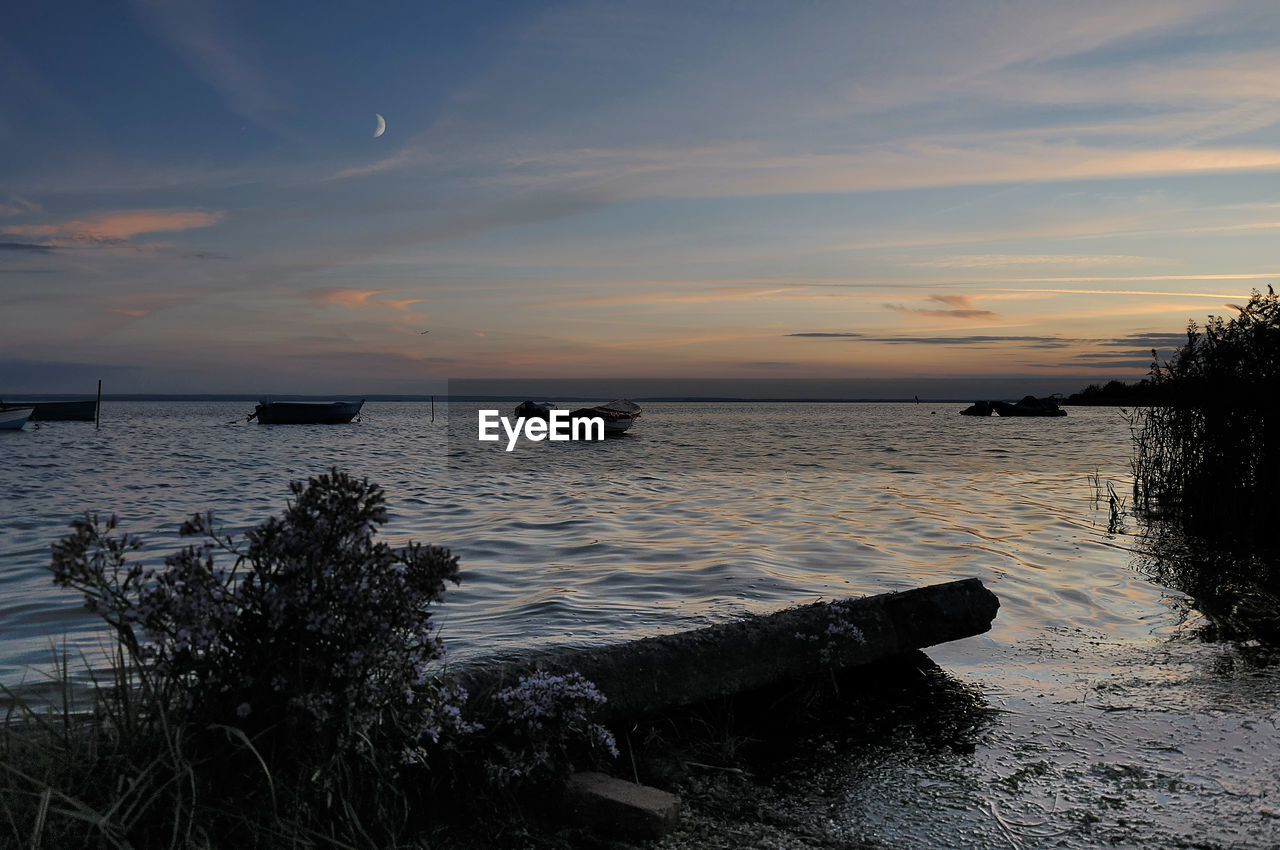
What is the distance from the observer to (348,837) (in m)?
3.11

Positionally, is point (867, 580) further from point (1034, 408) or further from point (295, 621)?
point (1034, 408)

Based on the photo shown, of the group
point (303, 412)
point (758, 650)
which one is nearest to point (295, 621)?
point (758, 650)

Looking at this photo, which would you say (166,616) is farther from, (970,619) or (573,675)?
(970,619)

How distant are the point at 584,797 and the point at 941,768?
1.92 meters

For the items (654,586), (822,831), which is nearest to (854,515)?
(654,586)

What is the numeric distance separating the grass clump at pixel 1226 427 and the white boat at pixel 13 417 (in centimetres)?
6972

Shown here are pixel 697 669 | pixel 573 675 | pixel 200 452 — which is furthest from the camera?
pixel 200 452

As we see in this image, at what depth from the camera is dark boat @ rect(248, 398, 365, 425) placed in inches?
3046

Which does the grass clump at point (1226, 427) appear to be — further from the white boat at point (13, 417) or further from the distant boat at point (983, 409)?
the distant boat at point (983, 409)

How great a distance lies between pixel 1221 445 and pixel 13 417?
7097 cm

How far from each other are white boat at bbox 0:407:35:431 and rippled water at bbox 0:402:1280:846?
4084 centimetres

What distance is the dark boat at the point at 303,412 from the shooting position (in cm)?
7738

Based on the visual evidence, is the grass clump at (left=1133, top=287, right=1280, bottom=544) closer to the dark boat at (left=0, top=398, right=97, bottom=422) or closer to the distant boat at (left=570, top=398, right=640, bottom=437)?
the distant boat at (left=570, top=398, right=640, bottom=437)

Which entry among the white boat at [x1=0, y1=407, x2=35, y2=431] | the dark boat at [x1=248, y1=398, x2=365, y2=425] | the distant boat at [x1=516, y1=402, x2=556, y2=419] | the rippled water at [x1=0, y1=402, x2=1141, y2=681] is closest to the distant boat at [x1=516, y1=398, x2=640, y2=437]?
the distant boat at [x1=516, y1=402, x2=556, y2=419]
